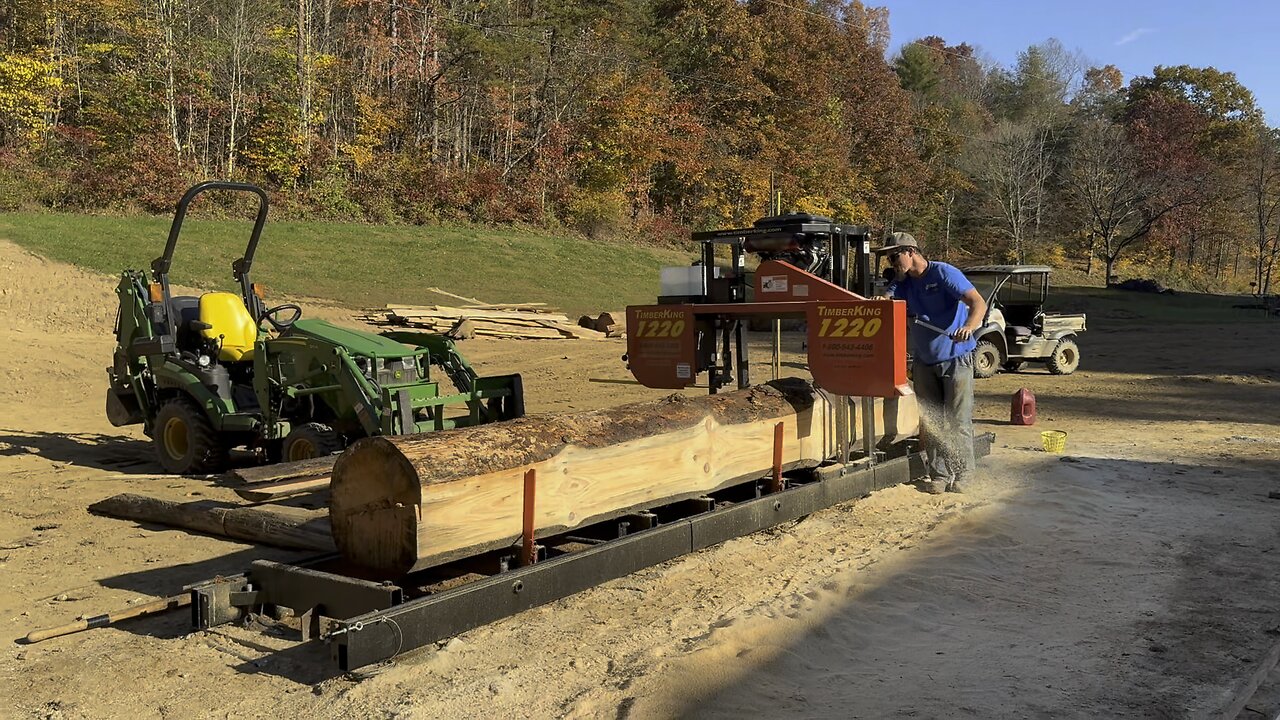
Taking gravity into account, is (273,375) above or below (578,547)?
above

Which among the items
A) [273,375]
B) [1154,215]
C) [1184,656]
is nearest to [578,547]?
[1184,656]

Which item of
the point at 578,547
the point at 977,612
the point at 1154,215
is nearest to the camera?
the point at 977,612

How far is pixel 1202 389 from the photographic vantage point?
1416 cm

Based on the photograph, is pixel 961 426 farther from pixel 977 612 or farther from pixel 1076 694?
pixel 1076 694

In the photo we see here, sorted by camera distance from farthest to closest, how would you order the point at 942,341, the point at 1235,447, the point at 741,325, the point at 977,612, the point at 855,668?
the point at 1235,447 < the point at 741,325 < the point at 942,341 < the point at 977,612 < the point at 855,668

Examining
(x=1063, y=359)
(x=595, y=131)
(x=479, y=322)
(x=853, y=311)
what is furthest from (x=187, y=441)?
(x=595, y=131)

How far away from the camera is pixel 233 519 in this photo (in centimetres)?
590

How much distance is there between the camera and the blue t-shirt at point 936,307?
6812 millimetres

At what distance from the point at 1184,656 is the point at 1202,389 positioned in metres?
11.6

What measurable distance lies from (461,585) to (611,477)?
3.56 feet

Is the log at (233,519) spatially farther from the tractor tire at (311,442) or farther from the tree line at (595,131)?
the tree line at (595,131)

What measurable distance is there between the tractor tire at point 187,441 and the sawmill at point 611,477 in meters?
1.76

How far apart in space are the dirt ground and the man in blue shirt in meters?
0.29

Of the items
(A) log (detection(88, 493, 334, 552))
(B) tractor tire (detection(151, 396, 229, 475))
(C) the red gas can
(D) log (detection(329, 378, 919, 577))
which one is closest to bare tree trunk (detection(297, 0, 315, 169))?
(B) tractor tire (detection(151, 396, 229, 475))
